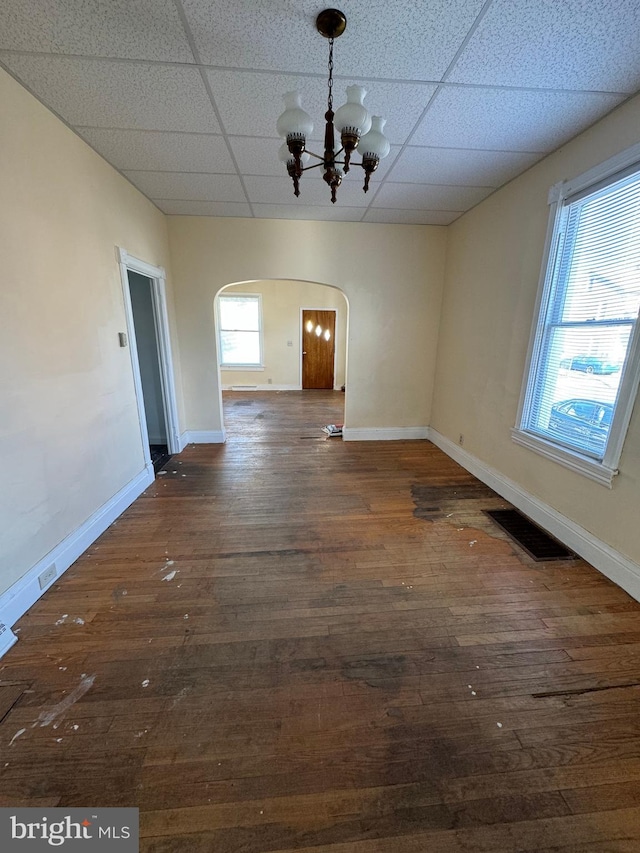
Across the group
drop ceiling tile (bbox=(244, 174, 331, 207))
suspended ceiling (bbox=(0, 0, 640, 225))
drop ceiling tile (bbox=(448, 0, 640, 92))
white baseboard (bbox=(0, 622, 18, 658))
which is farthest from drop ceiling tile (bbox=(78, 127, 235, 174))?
white baseboard (bbox=(0, 622, 18, 658))

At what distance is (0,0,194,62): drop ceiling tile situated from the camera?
139 cm

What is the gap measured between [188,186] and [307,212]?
49.7 inches

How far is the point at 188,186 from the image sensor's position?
306 cm

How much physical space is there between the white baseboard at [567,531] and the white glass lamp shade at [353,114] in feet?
8.88

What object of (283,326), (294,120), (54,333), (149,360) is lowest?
(149,360)

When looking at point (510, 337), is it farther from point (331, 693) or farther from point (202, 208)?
point (202, 208)

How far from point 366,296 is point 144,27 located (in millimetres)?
3091

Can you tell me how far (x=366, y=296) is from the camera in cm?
425

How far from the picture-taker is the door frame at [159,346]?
2.91 metres

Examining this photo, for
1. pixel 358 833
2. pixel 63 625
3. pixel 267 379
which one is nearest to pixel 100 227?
pixel 63 625

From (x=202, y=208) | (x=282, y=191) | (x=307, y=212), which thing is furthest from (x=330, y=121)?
(x=202, y=208)

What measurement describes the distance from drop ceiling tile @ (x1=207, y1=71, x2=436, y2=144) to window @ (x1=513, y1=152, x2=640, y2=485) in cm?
126

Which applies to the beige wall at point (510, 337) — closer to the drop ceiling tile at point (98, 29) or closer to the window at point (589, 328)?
the window at point (589, 328)

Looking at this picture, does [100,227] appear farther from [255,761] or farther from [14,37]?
[255,761]
